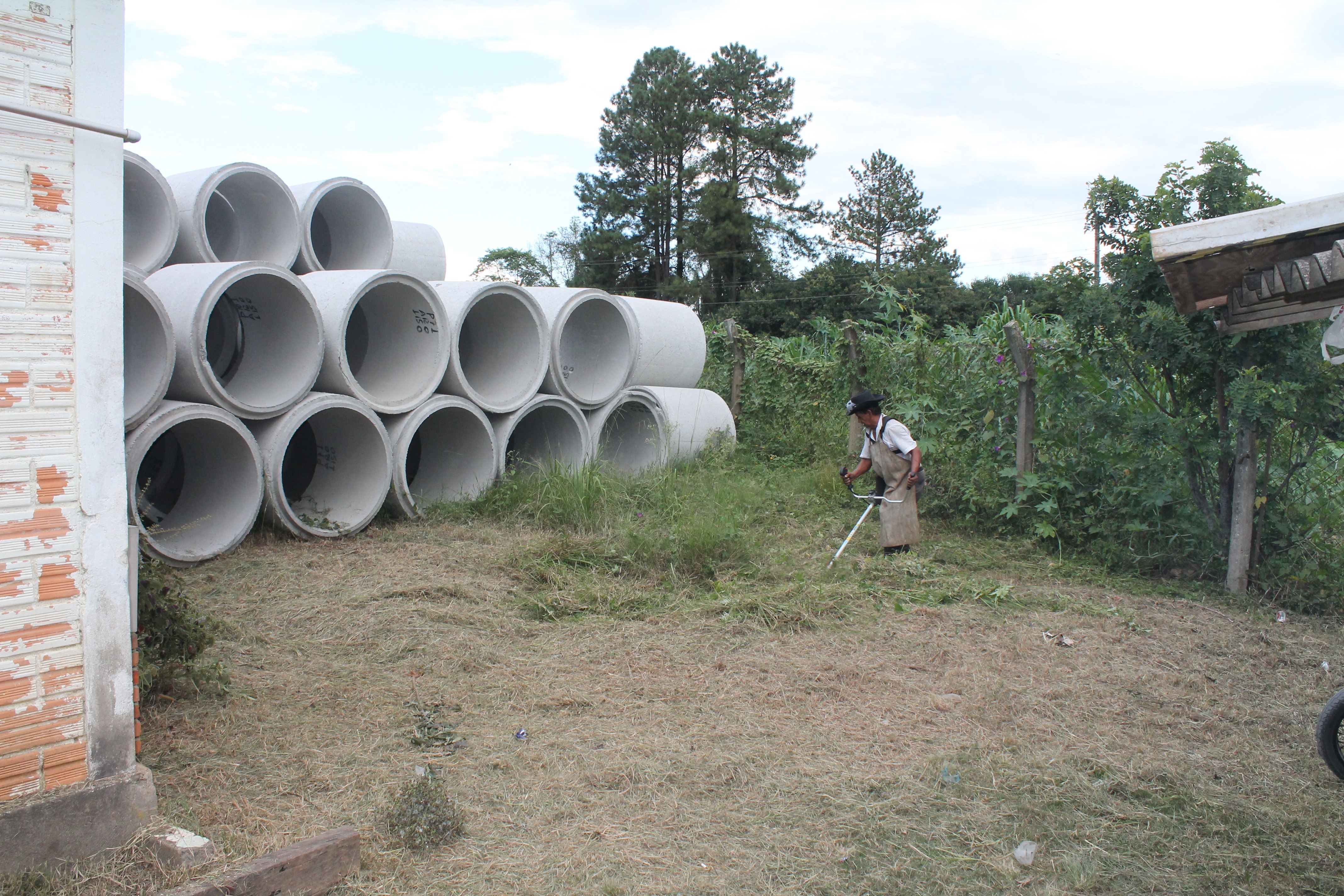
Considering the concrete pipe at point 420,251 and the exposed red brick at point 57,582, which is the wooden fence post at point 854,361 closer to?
the concrete pipe at point 420,251

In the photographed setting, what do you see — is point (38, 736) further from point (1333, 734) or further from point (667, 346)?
point (667, 346)

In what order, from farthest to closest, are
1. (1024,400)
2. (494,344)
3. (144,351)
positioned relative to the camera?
(494,344)
(1024,400)
(144,351)

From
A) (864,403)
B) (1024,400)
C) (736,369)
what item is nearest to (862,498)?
(864,403)

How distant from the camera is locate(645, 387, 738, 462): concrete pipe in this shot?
9.43m

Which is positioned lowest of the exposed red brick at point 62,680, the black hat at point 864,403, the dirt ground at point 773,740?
the dirt ground at point 773,740

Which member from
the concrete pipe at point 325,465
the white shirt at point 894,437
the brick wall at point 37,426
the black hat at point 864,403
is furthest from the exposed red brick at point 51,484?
the white shirt at point 894,437

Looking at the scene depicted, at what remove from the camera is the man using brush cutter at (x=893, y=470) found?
6.50 metres

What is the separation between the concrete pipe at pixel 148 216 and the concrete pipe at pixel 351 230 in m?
1.88

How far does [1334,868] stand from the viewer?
275 cm

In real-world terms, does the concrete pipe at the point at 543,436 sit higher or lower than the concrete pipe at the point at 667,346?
lower

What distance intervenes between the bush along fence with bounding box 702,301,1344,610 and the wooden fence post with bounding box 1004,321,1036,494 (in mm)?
13

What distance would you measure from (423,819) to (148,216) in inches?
247

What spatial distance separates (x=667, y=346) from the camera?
9.85 m

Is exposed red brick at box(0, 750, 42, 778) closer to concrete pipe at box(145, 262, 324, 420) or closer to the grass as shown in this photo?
the grass
